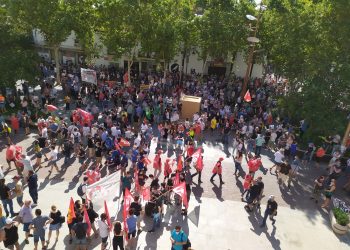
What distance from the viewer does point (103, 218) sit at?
9.34m

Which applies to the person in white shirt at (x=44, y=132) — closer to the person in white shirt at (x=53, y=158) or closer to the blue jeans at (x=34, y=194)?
the person in white shirt at (x=53, y=158)

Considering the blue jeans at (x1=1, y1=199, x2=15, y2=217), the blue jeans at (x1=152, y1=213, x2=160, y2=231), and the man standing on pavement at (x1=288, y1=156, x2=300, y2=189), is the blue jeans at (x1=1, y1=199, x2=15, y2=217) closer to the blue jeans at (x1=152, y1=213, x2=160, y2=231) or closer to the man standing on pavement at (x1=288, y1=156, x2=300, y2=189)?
the blue jeans at (x1=152, y1=213, x2=160, y2=231)

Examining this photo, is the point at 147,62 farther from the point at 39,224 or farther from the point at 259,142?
the point at 39,224

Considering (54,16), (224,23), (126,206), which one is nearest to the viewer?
(126,206)

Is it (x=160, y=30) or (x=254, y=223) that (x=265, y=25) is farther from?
(x=254, y=223)

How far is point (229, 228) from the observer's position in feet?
38.0

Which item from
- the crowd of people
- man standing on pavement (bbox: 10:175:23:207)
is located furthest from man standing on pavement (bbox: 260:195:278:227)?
man standing on pavement (bbox: 10:175:23:207)

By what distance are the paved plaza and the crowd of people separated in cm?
36

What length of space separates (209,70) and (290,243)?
1080 inches

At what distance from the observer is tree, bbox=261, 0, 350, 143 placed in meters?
18.0

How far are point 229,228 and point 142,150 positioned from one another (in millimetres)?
5183

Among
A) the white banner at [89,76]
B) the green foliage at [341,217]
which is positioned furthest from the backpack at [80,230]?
the white banner at [89,76]

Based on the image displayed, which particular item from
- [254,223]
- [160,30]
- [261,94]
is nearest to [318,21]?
[261,94]

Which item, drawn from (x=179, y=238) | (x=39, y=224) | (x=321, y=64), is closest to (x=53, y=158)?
(x=39, y=224)
